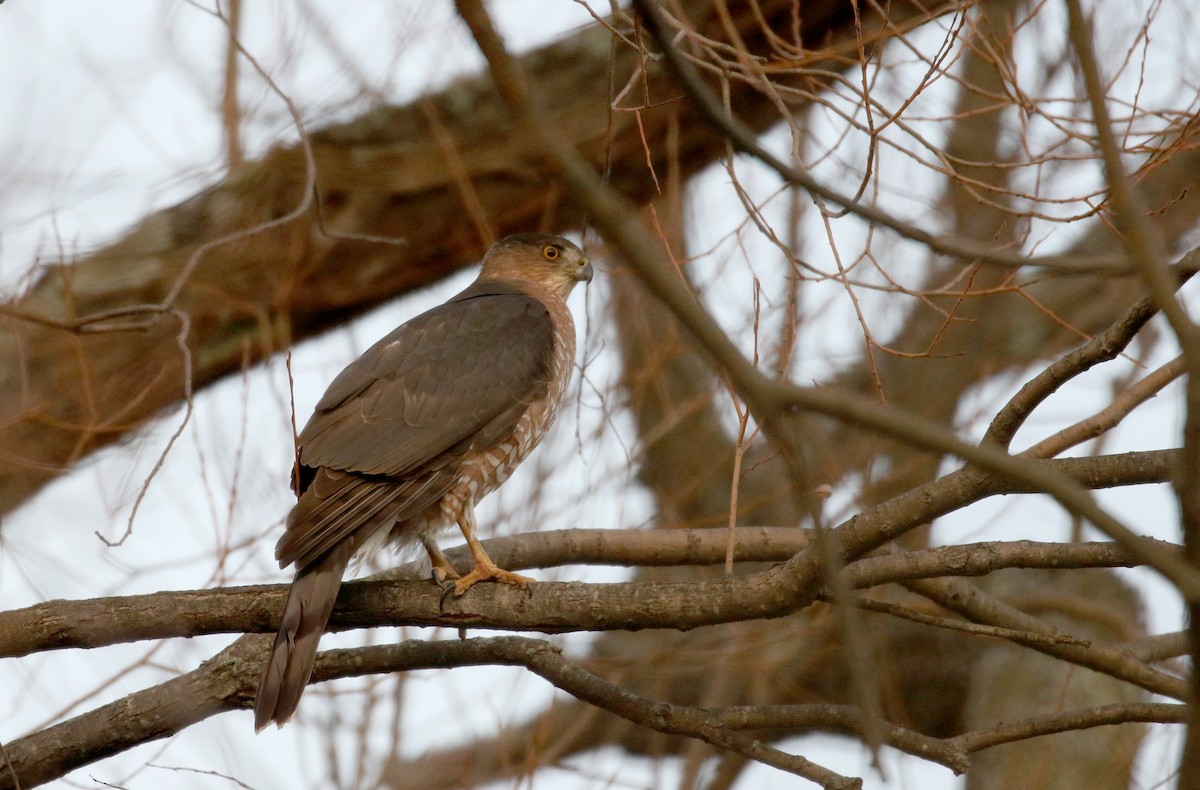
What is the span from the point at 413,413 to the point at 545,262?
5.43 ft

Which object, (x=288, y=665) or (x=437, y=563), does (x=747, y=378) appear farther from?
(x=437, y=563)

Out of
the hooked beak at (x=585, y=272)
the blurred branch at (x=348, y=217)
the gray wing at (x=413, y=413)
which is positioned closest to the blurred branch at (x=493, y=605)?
the gray wing at (x=413, y=413)

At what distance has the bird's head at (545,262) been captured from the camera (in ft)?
21.0

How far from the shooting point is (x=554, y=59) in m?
7.61

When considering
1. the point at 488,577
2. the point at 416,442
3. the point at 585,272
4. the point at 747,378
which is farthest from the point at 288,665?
the point at 585,272

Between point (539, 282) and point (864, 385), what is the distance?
5189mm

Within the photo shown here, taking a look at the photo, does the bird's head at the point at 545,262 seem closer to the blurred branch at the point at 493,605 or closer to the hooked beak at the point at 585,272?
the hooked beak at the point at 585,272

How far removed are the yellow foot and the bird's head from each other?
204 cm

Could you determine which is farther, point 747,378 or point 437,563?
point 437,563

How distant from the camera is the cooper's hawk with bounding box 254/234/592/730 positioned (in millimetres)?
4219

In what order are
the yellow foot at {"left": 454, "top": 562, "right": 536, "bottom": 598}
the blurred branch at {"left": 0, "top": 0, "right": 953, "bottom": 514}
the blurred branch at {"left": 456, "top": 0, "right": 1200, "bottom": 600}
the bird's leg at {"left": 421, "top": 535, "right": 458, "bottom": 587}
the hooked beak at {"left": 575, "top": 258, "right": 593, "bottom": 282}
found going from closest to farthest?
the blurred branch at {"left": 456, "top": 0, "right": 1200, "bottom": 600} → the yellow foot at {"left": 454, "top": 562, "right": 536, "bottom": 598} → the bird's leg at {"left": 421, "top": 535, "right": 458, "bottom": 587} → the hooked beak at {"left": 575, "top": 258, "right": 593, "bottom": 282} → the blurred branch at {"left": 0, "top": 0, "right": 953, "bottom": 514}

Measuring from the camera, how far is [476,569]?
15.5ft

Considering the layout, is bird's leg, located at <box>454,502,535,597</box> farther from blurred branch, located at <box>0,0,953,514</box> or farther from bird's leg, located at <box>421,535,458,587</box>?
blurred branch, located at <box>0,0,953,514</box>

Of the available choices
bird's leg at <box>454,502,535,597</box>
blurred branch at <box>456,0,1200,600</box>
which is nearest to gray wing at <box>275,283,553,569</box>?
bird's leg at <box>454,502,535,597</box>
